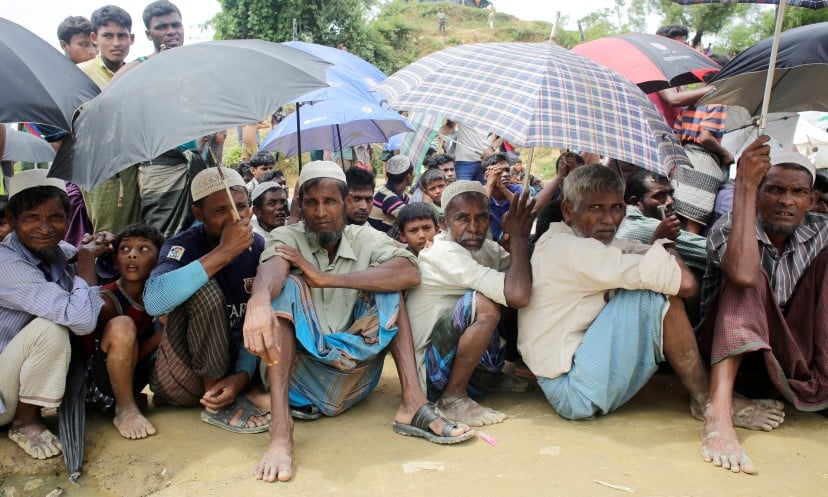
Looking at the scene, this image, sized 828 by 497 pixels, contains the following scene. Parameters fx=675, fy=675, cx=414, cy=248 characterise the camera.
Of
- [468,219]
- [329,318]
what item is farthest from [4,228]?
[468,219]

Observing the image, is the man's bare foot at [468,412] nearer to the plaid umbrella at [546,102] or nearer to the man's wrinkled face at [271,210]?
the plaid umbrella at [546,102]

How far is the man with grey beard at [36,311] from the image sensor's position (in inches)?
132

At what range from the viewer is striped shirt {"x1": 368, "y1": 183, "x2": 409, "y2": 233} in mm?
6246

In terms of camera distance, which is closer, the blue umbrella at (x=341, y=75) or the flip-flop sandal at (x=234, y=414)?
the flip-flop sandal at (x=234, y=414)

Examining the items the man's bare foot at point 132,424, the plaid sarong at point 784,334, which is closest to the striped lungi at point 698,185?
the plaid sarong at point 784,334

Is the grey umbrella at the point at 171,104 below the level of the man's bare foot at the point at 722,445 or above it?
above

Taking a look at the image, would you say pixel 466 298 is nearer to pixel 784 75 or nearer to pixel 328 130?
pixel 784 75

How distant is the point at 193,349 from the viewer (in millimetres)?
3592

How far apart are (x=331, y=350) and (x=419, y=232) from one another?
1510mm

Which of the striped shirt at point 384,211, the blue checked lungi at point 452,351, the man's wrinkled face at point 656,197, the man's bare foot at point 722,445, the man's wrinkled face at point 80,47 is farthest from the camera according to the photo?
the striped shirt at point 384,211

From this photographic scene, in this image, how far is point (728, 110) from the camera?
17.0ft

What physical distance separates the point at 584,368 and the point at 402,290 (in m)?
1.07

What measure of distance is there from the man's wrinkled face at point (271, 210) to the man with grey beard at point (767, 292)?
3091 millimetres

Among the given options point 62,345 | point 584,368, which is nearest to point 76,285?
point 62,345
